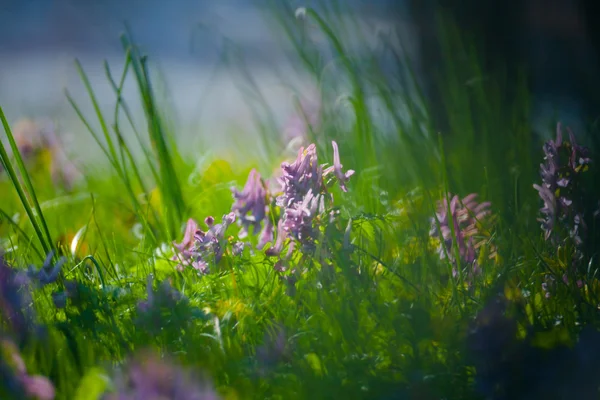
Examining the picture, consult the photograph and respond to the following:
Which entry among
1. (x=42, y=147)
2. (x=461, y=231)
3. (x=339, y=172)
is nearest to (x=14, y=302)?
(x=339, y=172)

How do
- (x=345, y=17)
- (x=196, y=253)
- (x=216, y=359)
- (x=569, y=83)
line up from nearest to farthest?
1. (x=216, y=359)
2. (x=196, y=253)
3. (x=345, y=17)
4. (x=569, y=83)

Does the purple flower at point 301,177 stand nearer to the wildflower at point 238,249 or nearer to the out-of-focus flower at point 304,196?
the out-of-focus flower at point 304,196

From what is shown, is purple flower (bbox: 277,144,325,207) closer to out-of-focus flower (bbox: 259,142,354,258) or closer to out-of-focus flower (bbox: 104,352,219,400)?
out-of-focus flower (bbox: 259,142,354,258)

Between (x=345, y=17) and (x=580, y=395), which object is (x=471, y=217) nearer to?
(x=580, y=395)

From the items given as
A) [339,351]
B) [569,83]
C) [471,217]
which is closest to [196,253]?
[339,351]

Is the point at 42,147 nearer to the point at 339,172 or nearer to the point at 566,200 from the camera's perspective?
the point at 339,172
